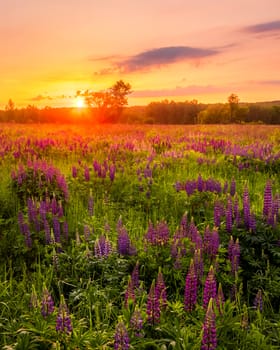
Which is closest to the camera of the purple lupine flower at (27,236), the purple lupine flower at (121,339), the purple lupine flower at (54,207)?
the purple lupine flower at (121,339)

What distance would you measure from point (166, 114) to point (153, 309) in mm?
85751

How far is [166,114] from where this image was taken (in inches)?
3423

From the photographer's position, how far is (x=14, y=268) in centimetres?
424

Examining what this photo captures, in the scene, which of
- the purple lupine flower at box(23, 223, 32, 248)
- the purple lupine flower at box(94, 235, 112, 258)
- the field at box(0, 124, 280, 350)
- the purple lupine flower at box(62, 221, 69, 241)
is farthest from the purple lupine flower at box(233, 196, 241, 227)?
the purple lupine flower at box(23, 223, 32, 248)

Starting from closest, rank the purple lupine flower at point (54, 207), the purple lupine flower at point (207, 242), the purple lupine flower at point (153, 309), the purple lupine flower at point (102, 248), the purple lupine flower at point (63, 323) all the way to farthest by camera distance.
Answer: the purple lupine flower at point (63, 323), the purple lupine flower at point (153, 309), the purple lupine flower at point (102, 248), the purple lupine flower at point (207, 242), the purple lupine flower at point (54, 207)

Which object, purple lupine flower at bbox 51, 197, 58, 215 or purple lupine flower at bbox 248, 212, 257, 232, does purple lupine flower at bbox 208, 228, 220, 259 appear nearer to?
purple lupine flower at bbox 248, 212, 257, 232

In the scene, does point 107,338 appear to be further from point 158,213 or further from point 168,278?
point 158,213

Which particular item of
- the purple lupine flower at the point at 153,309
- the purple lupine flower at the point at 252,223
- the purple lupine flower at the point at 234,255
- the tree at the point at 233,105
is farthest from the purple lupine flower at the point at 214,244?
the tree at the point at 233,105

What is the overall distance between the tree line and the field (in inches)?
1965

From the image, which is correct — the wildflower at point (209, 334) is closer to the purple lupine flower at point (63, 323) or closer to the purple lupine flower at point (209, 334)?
the purple lupine flower at point (209, 334)

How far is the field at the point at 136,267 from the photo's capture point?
265cm

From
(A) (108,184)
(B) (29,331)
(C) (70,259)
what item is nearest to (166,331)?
(B) (29,331)

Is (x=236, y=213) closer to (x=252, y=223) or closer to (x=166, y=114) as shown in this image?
(x=252, y=223)

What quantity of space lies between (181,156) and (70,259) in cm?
658
